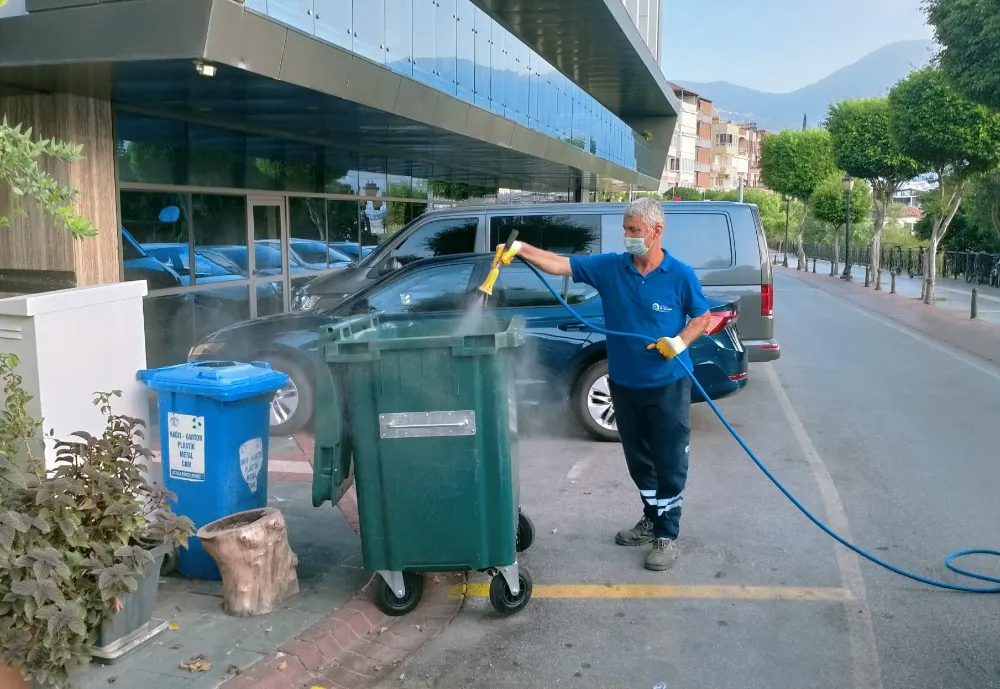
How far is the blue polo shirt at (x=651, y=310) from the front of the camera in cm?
489

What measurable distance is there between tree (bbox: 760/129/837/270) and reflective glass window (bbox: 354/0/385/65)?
148 ft

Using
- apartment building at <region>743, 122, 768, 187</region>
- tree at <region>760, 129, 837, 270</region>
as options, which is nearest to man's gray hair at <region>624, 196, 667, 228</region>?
tree at <region>760, 129, 837, 270</region>

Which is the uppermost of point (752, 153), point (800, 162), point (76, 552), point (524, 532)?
point (752, 153)

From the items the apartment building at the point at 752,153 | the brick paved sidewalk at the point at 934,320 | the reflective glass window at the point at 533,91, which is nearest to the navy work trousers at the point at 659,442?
the brick paved sidewalk at the point at 934,320

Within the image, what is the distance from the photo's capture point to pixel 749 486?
668 centimetres

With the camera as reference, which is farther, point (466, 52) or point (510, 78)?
point (510, 78)

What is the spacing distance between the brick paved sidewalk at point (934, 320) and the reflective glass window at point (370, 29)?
9.79 metres

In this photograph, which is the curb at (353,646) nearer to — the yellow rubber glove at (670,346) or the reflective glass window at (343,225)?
the yellow rubber glove at (670,346)

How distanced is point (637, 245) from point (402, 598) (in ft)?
7.30

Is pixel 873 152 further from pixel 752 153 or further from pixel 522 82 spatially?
pixel 752 153

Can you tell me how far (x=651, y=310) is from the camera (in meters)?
4.89

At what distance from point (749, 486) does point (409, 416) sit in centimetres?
346

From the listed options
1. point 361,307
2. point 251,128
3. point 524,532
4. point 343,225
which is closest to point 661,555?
point 524,532

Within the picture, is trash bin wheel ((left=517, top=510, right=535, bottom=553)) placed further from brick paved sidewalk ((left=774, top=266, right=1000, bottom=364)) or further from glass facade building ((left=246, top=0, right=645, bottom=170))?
brick paved sidewalk ((left=774, top=266, right=1000, bottom=364))
